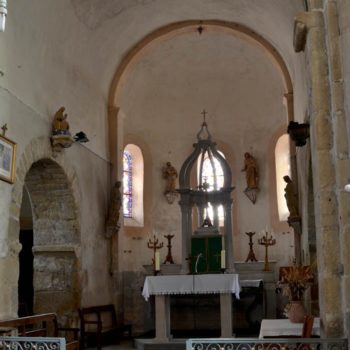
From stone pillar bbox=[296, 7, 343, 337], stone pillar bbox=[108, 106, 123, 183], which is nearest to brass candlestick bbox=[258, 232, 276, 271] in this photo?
stone pillar bbox=[108, 106, 123, 183]

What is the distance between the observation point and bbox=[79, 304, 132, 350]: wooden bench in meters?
10.0

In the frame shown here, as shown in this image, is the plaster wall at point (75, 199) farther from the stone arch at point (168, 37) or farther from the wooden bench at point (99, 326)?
the stone arch at point (168, 37)

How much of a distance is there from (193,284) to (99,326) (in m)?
1.72

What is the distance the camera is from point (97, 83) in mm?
12234

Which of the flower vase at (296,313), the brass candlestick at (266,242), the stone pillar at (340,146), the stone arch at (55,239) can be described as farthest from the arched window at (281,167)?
the stone pillar at (340,146)

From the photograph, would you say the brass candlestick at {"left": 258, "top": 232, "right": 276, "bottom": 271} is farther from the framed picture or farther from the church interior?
the framed picture

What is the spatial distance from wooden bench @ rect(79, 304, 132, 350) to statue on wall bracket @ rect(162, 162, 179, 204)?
3406 millimetres

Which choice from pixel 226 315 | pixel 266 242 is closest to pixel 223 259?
pixel 226 315

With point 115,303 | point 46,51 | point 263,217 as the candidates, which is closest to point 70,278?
point 115,303

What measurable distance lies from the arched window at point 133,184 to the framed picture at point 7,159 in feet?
20.6

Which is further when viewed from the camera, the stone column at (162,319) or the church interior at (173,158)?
the stone column at (162,319)

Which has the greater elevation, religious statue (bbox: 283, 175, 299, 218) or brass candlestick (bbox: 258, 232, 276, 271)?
religious statue (bbox: 283, 175, 299, 218)

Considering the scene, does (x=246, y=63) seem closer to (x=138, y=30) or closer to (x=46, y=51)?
(x=138, y=30)

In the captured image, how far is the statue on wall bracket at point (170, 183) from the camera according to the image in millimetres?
14466
